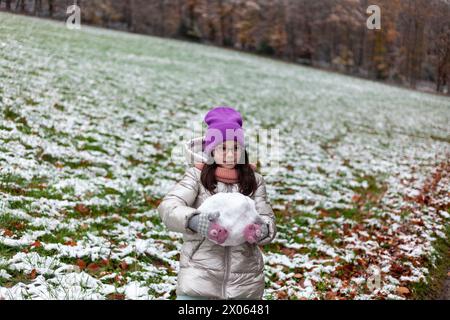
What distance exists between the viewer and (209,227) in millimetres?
2590

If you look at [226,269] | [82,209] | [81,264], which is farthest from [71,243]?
[226,269]

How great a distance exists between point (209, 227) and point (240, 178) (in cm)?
51

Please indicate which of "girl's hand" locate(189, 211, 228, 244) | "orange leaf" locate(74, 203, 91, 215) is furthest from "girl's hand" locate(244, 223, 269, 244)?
"orange leaf" locate(74, 203, 91, 215)

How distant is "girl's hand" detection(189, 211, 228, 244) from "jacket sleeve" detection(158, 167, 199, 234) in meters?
0.06

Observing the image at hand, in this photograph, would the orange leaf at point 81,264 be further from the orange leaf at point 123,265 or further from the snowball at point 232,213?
the snowball at point 232,213

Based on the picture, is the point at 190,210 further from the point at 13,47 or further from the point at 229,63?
the point at 229,63

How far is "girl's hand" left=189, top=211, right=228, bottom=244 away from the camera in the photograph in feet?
8.41

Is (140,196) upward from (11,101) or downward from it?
downward

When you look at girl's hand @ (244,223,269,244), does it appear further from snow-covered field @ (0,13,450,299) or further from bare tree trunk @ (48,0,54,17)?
bare tree trunk @ (48,0,54,17)

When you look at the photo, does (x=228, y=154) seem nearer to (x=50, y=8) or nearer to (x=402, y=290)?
(x=402, y=290)
